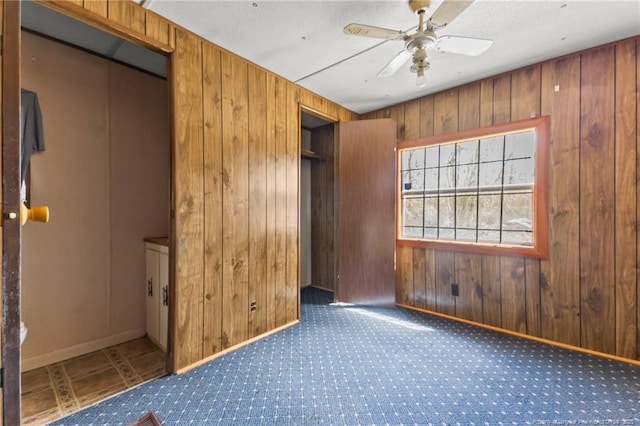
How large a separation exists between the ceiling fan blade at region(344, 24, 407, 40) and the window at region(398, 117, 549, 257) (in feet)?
5.44

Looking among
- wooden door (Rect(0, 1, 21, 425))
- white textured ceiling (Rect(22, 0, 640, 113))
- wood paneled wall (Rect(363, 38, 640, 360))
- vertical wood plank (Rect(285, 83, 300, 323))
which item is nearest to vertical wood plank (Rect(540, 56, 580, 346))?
wood paneled wall (Rect(363, 38, 640, 360))

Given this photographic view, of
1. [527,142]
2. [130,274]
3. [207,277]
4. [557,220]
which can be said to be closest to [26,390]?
[130,274]

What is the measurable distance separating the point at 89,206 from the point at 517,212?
3909mm

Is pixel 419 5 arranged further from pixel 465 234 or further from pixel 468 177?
pixel 465 234

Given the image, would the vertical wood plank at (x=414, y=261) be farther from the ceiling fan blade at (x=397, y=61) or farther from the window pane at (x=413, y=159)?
the ceiling fan blade at (x=397, y=61)

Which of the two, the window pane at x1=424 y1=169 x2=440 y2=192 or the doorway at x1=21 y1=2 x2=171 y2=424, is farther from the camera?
the window pane at x1=424 y1=169 x2=440 y2=192

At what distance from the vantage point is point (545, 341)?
242 centimetres

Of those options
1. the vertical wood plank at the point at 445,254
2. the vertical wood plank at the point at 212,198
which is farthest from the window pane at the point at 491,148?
the vertical wood plank at the point at 212,198

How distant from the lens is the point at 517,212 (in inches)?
104

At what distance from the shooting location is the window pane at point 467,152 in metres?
2.90

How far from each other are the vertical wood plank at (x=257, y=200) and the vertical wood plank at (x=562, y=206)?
2.55 meters

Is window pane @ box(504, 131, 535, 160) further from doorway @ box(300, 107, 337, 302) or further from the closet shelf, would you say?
the closet shelf

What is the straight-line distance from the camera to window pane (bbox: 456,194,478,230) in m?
2.91

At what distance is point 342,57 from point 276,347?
2.55 m
